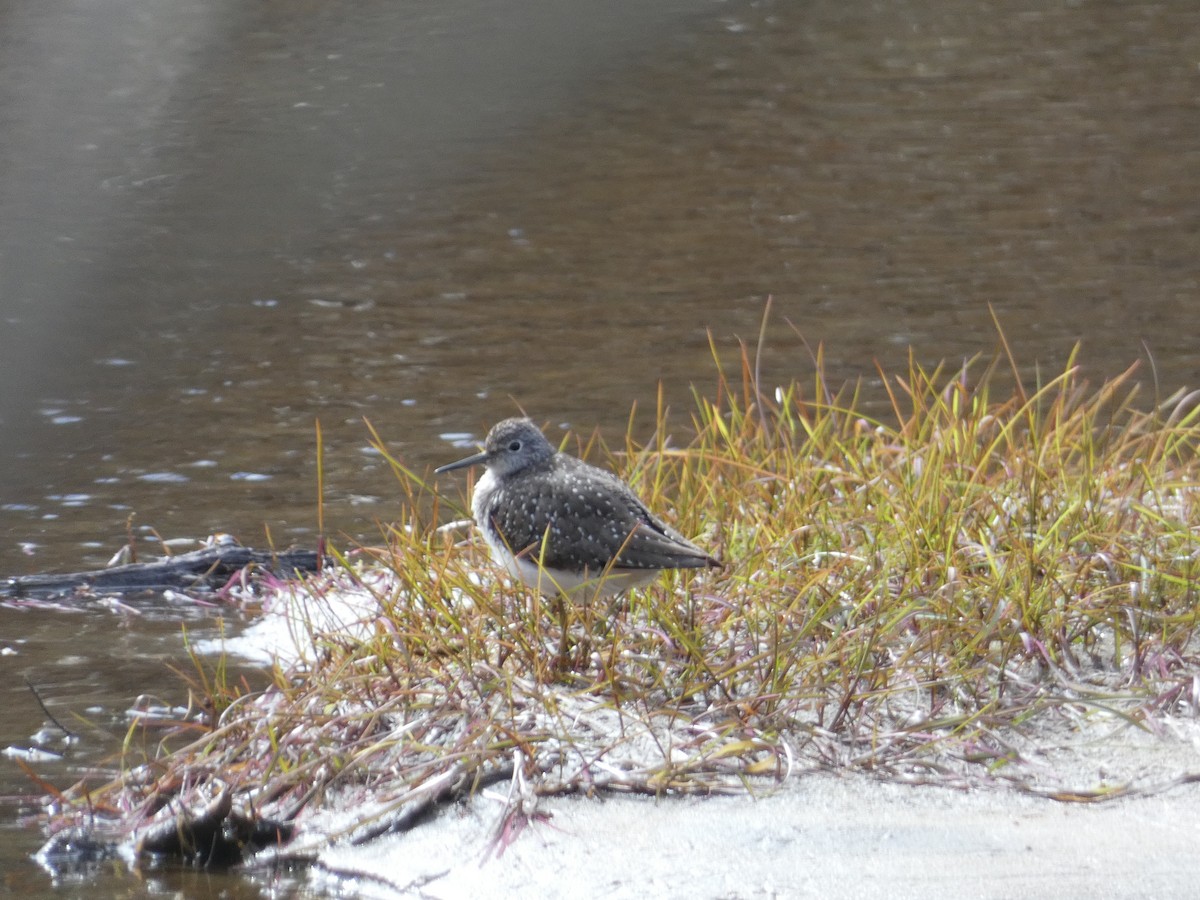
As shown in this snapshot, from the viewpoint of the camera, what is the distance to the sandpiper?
4777 millimetres

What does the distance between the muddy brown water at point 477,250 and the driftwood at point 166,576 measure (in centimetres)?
14

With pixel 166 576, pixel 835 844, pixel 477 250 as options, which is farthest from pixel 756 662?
pixel 477 250

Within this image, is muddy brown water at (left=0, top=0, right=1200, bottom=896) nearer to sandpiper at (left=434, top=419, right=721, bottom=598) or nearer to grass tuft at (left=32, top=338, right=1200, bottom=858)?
grass tuft at (left=32, top=338, right=1200, bottom=858)

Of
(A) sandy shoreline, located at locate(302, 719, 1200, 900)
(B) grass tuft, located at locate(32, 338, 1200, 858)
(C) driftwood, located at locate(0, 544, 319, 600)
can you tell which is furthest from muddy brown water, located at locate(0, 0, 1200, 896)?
(A) sandy shoreline, located at locate(302, 719, 1200, 900)

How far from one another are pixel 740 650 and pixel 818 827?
2.59ft

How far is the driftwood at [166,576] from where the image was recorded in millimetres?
6422

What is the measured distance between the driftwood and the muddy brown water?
141 mm

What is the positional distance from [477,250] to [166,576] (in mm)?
5846

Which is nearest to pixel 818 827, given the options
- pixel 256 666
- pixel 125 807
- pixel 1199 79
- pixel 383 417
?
pixel 125 807

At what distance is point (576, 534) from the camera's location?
4.91m

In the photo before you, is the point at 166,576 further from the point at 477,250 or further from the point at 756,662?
the point at 477,250

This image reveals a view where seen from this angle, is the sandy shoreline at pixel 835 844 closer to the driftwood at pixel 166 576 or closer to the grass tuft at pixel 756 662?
the grass tuft at pixel 756 662

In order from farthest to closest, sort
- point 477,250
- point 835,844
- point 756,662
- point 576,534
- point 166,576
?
point 477,250 → point 166,576 → point 576,534 → point 756,662 → point 835,844

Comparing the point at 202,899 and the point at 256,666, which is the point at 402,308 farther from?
the point at 202,899
